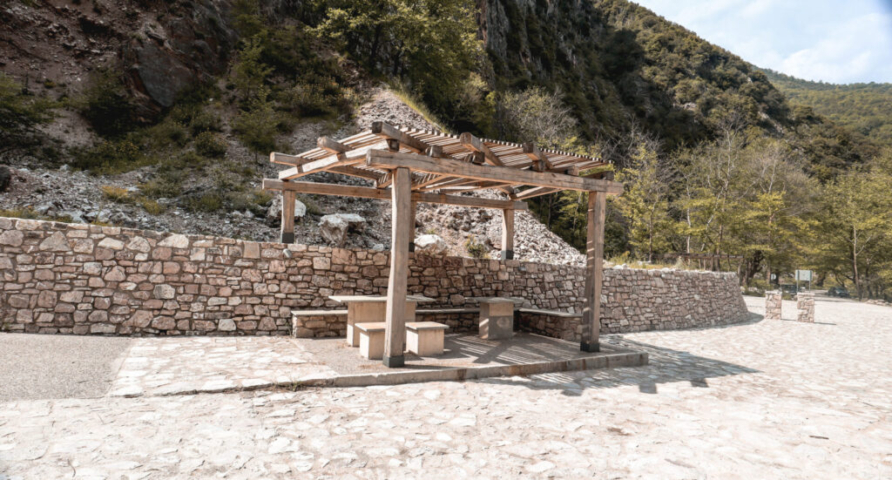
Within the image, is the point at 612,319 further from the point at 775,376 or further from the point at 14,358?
the point at 14,358

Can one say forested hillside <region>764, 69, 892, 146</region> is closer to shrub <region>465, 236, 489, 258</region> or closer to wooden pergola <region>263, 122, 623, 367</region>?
shrub <region>465, 236, 489, 258</region>

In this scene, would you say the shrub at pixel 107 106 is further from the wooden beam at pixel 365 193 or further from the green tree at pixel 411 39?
the wooden beam at pixel 365 193

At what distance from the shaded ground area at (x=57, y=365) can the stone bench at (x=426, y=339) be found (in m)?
3.16

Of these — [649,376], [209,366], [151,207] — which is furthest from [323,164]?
[151,207]

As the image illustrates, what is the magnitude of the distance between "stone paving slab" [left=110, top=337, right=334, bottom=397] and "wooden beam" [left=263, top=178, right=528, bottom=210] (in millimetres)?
2885

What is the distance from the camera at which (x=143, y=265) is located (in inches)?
231

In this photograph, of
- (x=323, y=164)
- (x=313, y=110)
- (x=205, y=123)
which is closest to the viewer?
(x=323, y=164)

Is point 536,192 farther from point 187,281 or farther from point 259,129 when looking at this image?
point 259,129

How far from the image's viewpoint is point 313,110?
663 inches

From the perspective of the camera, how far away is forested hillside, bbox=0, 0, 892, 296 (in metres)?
13.1

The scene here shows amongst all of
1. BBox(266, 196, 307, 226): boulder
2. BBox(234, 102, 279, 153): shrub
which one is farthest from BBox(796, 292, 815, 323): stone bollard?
BBox(234, 102, 279, 153): shrub

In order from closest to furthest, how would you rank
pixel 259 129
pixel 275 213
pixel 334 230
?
pixel 334 230
pixel 275 213
pixel 259 129

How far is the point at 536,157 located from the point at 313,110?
13.5 metres

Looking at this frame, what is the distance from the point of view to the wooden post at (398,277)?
15.8ft
